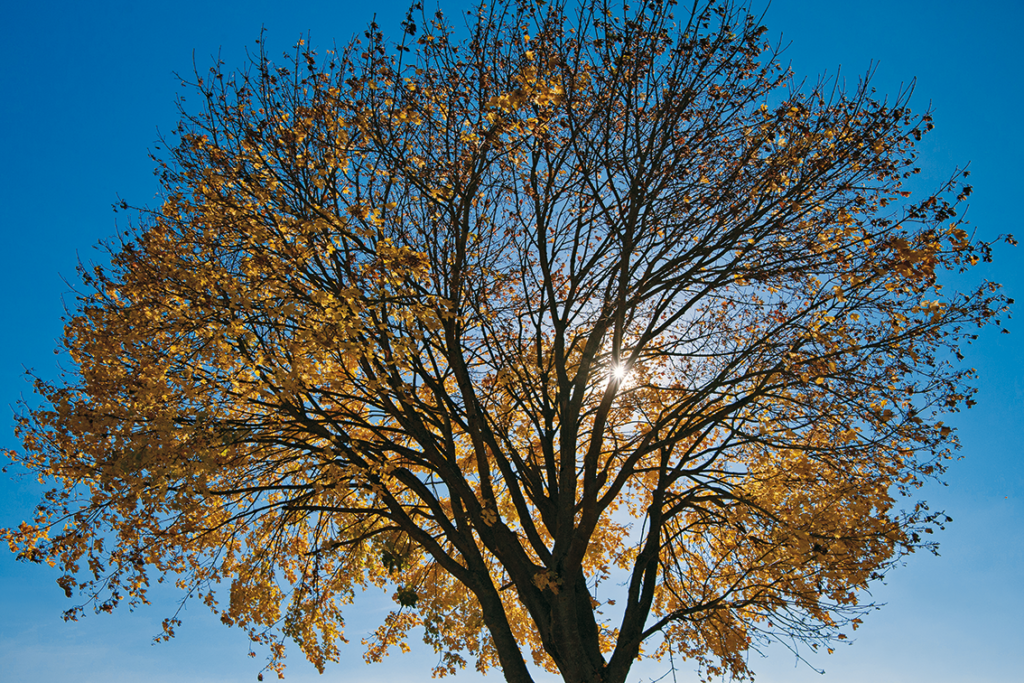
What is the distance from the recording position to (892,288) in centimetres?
830

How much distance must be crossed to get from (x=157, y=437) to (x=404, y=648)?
6.81 m

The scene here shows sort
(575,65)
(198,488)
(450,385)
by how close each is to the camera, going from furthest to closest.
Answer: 1. (450,385)
2. (575,65)
3. (198,488)

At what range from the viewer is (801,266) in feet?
30.3

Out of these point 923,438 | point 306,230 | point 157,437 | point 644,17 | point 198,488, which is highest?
point 644,17

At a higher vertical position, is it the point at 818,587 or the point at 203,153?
the point at 203,153

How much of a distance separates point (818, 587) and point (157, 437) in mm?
9251

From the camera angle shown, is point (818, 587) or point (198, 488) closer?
point (198, 488)

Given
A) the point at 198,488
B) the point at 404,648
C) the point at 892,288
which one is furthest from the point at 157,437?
the point at 892,288

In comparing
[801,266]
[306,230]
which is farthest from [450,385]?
[801,266]

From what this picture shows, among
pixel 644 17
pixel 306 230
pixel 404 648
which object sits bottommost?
pixel 404 648

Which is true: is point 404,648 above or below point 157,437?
below

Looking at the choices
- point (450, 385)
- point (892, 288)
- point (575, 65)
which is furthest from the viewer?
point (450, 385)

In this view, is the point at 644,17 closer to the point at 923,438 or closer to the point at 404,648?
the point at 923,438

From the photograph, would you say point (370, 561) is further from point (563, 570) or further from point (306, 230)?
point (306, 230)
